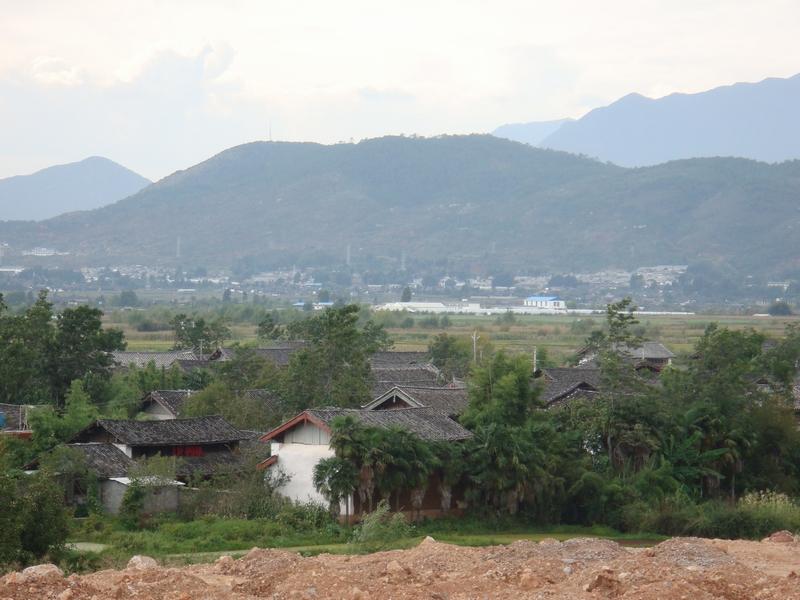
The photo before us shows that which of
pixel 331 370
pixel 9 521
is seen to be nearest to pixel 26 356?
pixel 331 370

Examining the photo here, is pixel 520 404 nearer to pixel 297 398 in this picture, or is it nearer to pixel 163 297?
pixel 297 398

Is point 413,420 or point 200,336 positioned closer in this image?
point 413,420

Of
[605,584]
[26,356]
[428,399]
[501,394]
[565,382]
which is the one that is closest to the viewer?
[605,584]

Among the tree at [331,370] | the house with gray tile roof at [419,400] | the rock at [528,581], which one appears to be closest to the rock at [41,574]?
the rock at [528,581]

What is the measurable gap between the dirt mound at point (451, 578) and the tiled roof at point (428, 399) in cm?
1595

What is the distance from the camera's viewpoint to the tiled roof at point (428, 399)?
38.8 meters

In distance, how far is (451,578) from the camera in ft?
65.0

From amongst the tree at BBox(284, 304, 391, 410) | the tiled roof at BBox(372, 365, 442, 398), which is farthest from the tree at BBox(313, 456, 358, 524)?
the tiled roof at BBox(372, 365, 442, 398)

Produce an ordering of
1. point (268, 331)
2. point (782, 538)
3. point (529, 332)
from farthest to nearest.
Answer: point (529, 332)
point (268, 331)
point (782, 538)

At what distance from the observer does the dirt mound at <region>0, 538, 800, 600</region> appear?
1798 centimetres

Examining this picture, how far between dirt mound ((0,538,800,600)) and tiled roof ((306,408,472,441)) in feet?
34.6

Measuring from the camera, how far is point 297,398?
4294 centimetres

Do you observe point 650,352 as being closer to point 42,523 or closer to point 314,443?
point 314,443

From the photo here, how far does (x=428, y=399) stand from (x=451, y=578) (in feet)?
64.6
